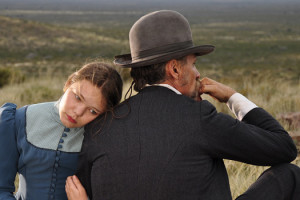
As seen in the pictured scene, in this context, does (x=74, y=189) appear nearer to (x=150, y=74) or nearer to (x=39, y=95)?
(x=150, y=74)

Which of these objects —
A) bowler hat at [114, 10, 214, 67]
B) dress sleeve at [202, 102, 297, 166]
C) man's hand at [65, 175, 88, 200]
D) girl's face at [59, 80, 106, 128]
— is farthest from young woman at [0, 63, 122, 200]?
dress sleeve at [202, 102, 297, 166]

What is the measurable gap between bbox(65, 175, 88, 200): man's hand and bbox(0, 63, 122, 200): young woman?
109mm

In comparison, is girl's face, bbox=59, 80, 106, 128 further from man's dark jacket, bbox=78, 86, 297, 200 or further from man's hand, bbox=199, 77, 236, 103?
man's hand, bbox=199, 77, 236, 103

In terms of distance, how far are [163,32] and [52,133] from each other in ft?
2.74

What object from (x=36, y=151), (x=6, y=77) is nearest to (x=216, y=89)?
(x=36, y=151)

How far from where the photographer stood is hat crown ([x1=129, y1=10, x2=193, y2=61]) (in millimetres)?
2418

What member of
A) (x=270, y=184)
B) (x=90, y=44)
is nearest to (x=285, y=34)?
(x=90, y=44)

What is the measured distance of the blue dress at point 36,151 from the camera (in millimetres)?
2457

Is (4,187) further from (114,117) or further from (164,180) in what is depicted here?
(164,180)

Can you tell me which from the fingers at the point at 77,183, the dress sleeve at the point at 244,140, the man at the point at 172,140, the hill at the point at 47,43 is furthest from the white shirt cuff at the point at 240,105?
the hill at the point at 47,43

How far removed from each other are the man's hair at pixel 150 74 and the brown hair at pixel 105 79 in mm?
111

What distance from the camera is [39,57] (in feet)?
110

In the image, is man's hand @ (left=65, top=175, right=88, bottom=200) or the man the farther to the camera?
man's hand @ (left=65, top=175, right=88, bottom=200)

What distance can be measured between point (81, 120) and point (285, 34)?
5825cm
